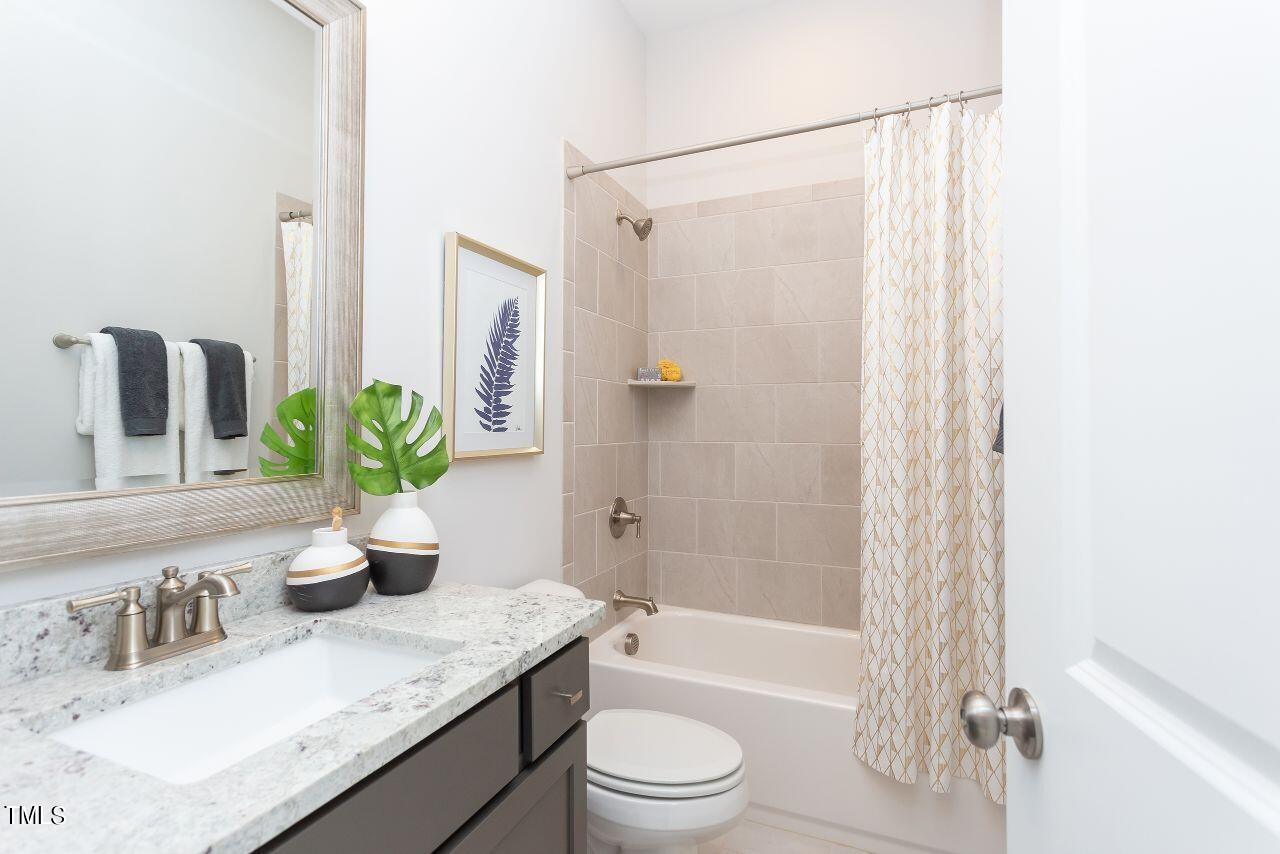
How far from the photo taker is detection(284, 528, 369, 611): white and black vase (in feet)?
3.53

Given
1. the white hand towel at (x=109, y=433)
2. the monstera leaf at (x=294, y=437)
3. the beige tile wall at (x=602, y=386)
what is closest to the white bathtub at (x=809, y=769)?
the beige tile wall at (x=602, y=386)

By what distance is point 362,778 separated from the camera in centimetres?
66

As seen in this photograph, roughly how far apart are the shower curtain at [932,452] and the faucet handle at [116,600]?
1686 millimetres

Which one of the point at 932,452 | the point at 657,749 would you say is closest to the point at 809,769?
the point at 657,749

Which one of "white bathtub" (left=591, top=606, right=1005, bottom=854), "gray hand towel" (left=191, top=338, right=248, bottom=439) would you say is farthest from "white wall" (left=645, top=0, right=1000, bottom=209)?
"white bathtub" (left=591, top=606, right=1005, bottom=854)

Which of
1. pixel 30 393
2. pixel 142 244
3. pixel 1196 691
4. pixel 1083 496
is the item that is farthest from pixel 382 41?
pixel 1196 691

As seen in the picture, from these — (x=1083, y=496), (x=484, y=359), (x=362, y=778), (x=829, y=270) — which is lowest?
(x=362, y=778)

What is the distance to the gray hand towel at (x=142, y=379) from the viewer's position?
3.11ft

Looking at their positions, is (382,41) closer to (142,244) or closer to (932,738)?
(142,244)

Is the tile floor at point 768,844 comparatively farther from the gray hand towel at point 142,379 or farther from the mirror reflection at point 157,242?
the gray hand towel at point 142,379

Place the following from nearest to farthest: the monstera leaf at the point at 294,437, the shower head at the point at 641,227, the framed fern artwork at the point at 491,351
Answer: the monstera leaf at the point at 294,437 < the framed fern artwork at the point at 491,351 < the shower head at the point at 641,227

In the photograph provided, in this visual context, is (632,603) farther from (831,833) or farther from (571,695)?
(571,695)

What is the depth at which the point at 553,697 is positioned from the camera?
1013 mm

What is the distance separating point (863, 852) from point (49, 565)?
2043mm
